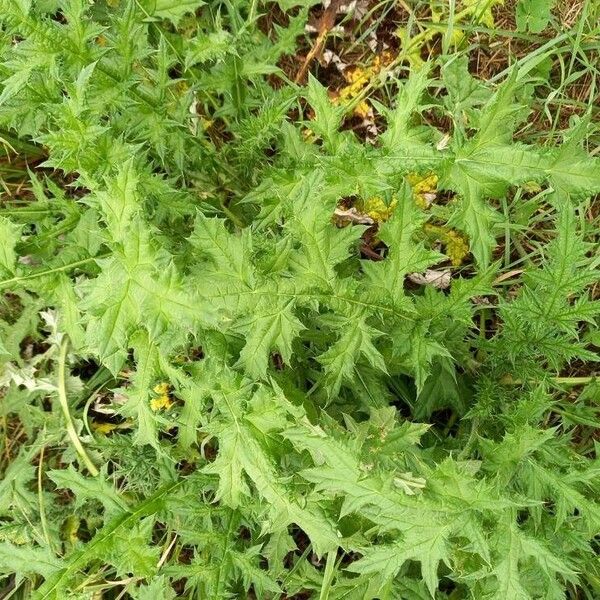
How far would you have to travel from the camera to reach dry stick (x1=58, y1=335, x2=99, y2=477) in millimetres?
2898

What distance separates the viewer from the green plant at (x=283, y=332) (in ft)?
6.19

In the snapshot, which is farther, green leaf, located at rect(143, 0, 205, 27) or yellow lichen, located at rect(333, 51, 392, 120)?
yellow lichen, located at rect(333, 51, 392, 120)

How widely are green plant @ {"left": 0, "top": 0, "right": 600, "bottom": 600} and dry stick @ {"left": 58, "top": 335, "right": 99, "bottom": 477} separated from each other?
1 cm

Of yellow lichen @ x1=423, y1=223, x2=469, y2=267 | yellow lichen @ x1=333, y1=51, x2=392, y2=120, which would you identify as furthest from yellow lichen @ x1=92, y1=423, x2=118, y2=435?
yellow lichen @ x1=333, y1=51, x2=392, y2=120

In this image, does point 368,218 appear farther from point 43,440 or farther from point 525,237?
point 43,440

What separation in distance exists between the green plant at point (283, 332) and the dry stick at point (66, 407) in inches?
0.6

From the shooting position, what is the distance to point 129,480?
113 inches

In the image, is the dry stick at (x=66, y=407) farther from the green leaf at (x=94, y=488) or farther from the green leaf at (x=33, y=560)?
the green leaf at (x=33, y=560)

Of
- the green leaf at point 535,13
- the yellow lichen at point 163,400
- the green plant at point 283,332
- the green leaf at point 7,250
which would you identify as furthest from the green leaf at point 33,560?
the green leaf at point 535,13

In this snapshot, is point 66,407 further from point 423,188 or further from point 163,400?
point 423,188

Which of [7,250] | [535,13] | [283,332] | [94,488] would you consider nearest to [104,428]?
[94,488]

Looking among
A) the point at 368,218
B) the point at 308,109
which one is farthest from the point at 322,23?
the point at 368,218

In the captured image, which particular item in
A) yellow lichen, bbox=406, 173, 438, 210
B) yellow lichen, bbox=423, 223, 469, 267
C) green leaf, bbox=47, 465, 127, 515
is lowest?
green leaf, bbox=47, 465, 127, 515

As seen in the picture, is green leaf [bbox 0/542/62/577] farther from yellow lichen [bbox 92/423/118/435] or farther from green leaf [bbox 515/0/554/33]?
green leaf [bbox 515/0/554/33]
